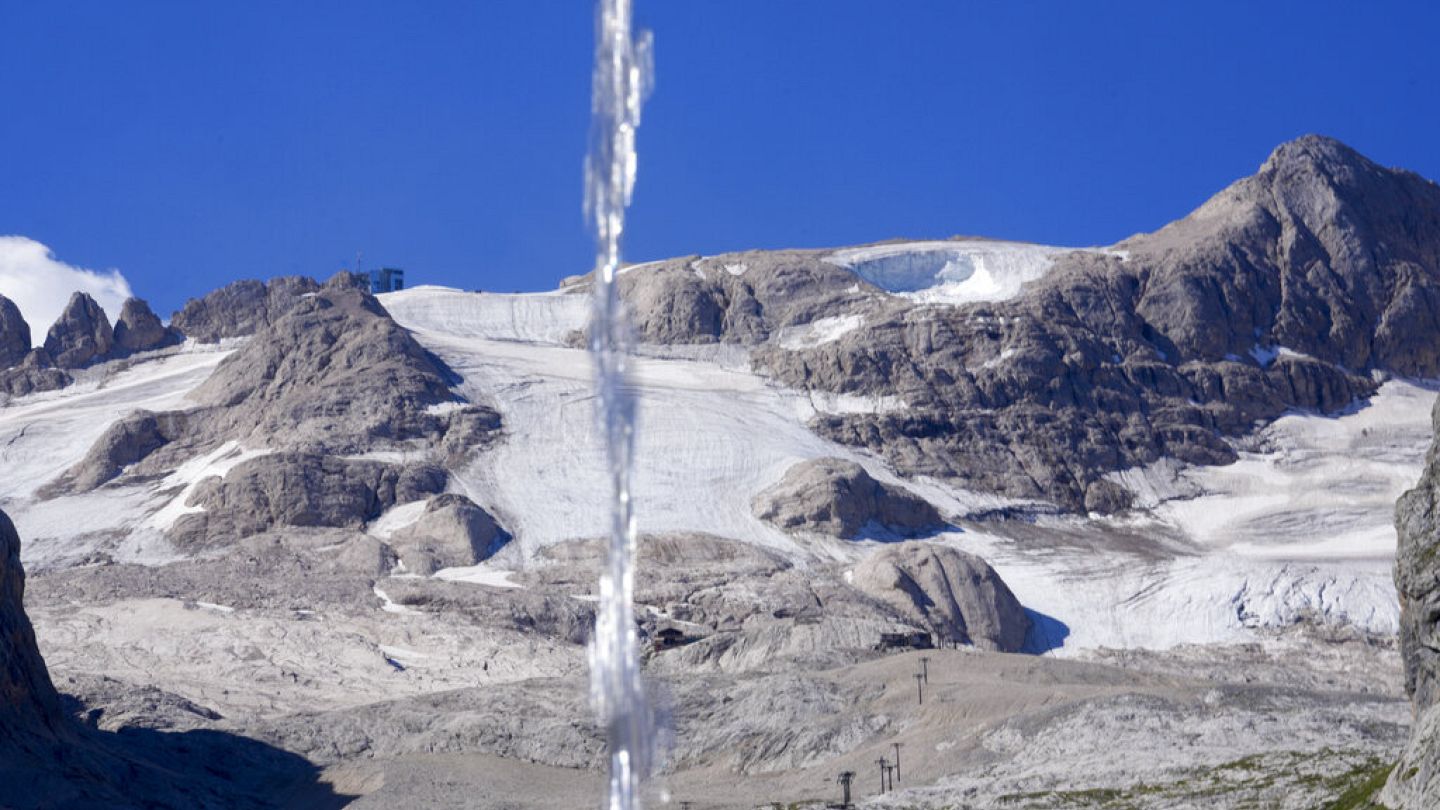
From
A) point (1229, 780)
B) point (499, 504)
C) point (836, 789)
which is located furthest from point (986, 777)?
point (499, 504)

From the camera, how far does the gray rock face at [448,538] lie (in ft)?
579

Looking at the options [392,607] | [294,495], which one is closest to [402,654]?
[392,607]

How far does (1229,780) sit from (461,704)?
5211 cm

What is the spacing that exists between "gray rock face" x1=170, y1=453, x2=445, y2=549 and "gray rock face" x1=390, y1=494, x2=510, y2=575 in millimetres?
6675

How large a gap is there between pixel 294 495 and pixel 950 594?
55632mm

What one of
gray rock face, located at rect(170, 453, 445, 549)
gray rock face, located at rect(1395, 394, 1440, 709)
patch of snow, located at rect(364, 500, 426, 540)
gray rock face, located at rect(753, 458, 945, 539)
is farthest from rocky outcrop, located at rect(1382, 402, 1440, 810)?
gray rock face, located at rect(170, 453, 445, 549)

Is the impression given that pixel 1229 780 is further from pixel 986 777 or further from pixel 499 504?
pixel 499 504

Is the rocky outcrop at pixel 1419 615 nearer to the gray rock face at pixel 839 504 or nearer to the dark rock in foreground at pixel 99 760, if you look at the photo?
the dark rock in foreground at pixel 99 760

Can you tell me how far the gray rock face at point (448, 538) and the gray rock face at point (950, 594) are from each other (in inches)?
1178

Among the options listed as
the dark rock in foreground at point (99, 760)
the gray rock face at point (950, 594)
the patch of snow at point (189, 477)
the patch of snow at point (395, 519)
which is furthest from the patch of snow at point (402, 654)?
the patch of snow at point (189, 477)

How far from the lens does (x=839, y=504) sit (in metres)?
188

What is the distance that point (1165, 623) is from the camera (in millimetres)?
171625

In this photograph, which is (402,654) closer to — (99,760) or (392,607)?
(392,607)

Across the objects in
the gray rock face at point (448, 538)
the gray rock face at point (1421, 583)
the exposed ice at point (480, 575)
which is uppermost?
the gray rock face at point (448, 538)
